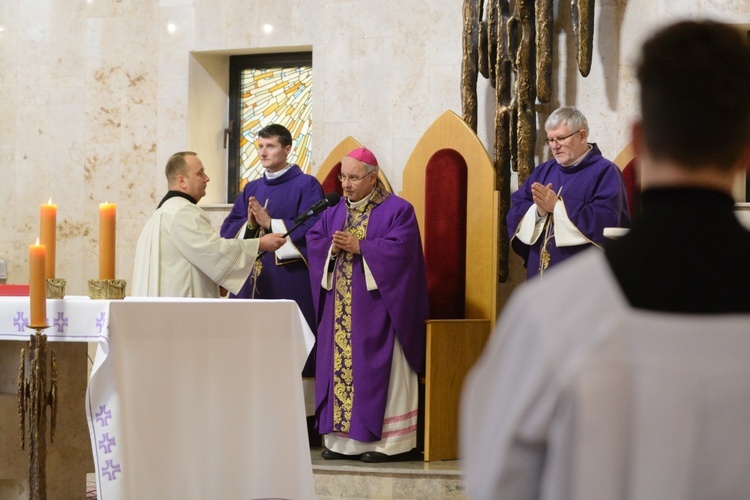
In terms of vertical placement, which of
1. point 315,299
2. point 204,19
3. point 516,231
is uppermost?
point 204,19

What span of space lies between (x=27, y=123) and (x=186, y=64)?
1498 mm

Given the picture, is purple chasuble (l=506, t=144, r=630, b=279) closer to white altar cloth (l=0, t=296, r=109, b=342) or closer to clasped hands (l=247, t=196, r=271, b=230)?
clasped hands (l=247, t=196, r=271, b=230)

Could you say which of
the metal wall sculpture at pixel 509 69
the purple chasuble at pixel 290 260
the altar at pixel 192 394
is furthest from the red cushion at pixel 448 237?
the altar at pixel 192 394

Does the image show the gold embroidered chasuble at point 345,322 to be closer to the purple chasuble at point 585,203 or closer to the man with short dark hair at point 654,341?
the purple chasuble at point 585,203

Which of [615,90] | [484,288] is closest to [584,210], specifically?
[484,288]

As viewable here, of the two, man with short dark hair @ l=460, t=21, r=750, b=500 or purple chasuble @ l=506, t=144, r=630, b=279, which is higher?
purple chasuble @ l=506, t=144, r=630, b=279

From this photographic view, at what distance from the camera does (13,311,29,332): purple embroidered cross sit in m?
4.08

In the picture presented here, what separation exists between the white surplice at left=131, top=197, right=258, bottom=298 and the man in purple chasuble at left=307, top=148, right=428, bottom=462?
2.47 feet

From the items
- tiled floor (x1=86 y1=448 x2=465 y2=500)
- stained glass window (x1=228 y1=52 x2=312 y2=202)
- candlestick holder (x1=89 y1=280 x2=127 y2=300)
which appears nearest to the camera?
candlestick holder (x1=89 y1=280 x2=127 y2=300)

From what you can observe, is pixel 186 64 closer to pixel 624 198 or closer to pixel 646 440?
pixel 624 198

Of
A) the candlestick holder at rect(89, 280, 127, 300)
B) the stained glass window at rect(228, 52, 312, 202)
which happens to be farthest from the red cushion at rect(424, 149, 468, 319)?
the candlestick holder at rect(89, 280, 127, 300)

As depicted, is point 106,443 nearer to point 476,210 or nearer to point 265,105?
point 476,210

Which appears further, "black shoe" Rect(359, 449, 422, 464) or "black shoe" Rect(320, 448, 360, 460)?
"black shoe" Rect(320, 448, 360, 460)

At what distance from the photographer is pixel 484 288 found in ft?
22.1
